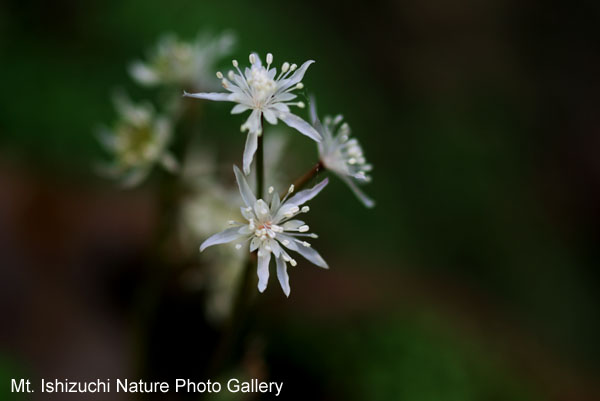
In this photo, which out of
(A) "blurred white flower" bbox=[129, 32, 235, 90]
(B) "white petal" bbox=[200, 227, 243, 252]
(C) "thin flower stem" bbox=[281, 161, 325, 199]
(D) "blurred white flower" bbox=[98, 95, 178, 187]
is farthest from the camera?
(A) "blurred white flower" bbox=[129, 32, 235, 90]

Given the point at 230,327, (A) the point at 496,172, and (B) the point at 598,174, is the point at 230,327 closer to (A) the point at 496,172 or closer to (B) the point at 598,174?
(A) the point at 496,172

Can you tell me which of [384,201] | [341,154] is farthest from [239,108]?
[384,201]

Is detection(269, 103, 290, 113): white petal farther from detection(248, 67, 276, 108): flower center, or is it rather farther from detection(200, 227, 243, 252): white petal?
detection(200, 227, 243, 252): white petal

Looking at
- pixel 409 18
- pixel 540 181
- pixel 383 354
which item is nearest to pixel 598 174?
pixel 540 181

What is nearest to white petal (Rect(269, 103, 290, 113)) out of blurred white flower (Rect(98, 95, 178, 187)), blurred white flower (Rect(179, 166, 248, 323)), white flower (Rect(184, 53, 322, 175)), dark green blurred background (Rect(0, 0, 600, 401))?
white flower (Rect(184, 53, 322, 175))

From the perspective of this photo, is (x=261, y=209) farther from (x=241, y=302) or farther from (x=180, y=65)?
(x=180, y=65)

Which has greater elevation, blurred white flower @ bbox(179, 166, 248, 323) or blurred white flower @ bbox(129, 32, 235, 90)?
blurred white flower @ bbox(129, 32, 235, 90)
